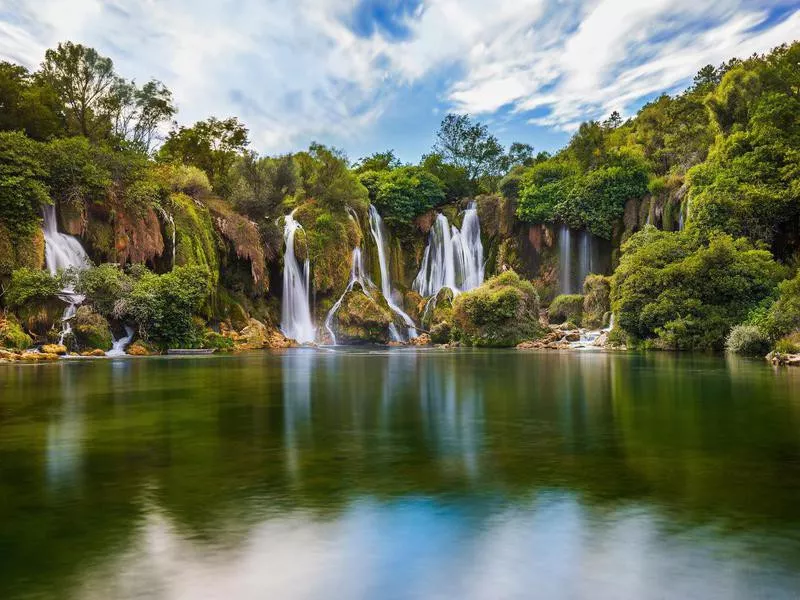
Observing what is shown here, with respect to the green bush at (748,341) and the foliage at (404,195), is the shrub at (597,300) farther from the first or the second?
the foliage at (404,195)

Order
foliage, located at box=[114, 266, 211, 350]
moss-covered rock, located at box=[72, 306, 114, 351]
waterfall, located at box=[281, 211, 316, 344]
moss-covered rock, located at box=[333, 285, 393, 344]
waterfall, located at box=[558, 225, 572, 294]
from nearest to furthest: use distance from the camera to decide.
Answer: moss-covered rock, located at box=[72, 306, 114, 351]
foliage, located at box=[114, 266, 211, 350]
waterfall, located at box=[281, 211, 316, 344]
moss-covered rock, located at box=[333, 285, 393, 344]
waterfall, located at box=[558, 225, 572, 294]

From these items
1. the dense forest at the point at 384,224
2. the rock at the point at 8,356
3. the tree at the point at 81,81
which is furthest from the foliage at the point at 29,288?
the tree at the point at 81,81

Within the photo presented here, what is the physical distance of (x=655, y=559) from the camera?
4.12 metres

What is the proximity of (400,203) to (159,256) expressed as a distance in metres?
22.5

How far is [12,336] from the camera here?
81.6ft

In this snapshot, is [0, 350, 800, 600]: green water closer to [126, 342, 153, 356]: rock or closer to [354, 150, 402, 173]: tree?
[126, 342, 153, 356]: rock

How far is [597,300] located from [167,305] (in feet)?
87.4

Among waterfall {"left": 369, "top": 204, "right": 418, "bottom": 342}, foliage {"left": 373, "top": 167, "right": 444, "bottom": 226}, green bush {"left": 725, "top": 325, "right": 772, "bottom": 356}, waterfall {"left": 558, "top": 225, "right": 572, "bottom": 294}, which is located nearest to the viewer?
green bush {"left": 725, "top": 325, "right": 772, "bottom": 356}

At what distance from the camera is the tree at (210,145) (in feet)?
160

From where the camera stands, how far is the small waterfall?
92.5ft

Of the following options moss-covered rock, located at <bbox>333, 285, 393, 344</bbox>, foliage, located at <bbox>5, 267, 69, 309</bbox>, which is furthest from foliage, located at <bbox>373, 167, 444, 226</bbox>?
foliage, located at <bbox>5, 267, 69, 309</bbox>

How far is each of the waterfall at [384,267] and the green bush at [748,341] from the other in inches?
882

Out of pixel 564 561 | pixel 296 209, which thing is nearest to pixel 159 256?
pixel 296 209

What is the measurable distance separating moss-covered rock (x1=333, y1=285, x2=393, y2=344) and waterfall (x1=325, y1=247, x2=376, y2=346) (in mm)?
323
